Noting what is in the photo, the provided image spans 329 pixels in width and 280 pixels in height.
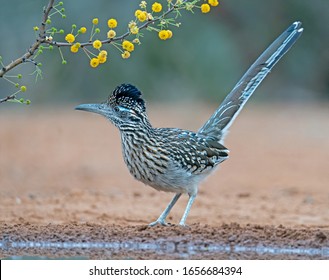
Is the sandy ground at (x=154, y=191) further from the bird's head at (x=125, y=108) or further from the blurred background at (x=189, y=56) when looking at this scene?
the bird's head at (x=125, y=108)

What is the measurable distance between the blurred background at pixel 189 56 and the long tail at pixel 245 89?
8938 mm

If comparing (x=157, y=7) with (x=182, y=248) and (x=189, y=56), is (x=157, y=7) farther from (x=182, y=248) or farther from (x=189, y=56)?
(x=189, y=56)

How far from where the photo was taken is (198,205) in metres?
11.4

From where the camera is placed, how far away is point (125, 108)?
8.73 m

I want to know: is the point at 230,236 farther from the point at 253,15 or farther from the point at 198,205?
the point at 253,15

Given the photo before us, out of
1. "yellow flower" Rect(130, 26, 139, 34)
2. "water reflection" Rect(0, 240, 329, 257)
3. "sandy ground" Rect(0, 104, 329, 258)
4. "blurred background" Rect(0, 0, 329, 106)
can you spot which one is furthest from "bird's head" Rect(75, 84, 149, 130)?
"blurred background" Rect(0, 0, 329, 106)

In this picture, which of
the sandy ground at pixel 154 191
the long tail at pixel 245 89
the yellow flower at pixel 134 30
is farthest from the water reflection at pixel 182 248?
the long tail at pixel 245 89

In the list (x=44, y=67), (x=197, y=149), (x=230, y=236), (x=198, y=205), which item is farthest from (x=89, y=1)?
(x=230, y=236)

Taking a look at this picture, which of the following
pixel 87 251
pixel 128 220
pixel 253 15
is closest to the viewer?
pixel 87 251

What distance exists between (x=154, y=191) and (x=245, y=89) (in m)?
3.13

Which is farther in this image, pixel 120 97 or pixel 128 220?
pixel 128 220

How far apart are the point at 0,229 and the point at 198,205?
357 cm

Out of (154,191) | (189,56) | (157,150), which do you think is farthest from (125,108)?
(189,56)

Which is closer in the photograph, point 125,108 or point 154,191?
point 125,108
